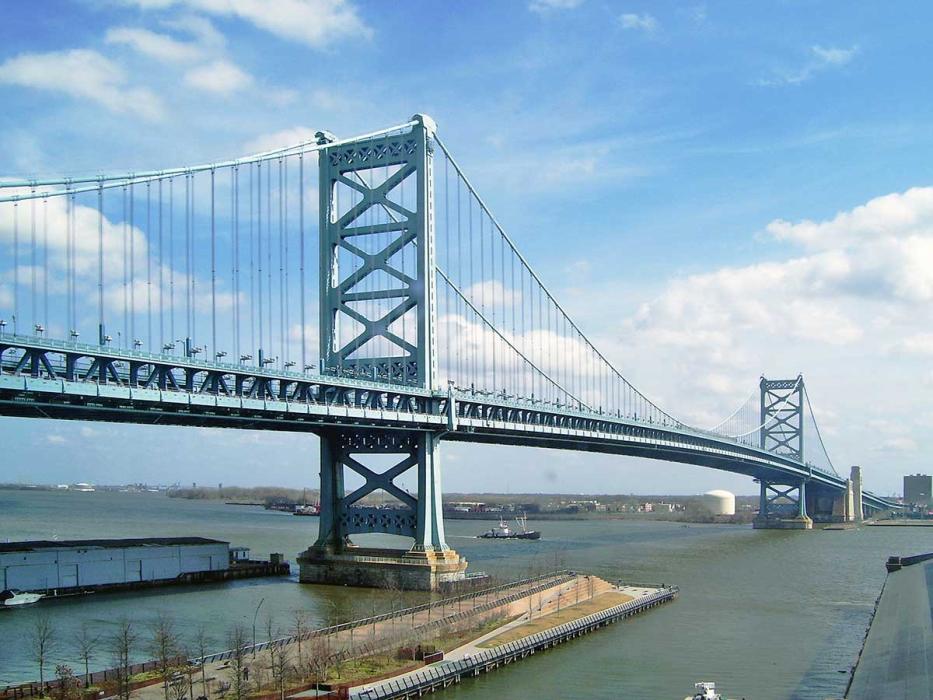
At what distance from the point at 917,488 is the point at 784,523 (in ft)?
302

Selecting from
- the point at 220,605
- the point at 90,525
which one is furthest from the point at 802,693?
the point at 90,525

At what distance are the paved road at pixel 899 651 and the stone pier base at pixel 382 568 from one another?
16.8 m

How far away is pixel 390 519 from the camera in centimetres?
4659

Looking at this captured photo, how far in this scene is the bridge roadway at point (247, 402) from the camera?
102 feet

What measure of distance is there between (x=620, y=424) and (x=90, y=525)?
51.0 m

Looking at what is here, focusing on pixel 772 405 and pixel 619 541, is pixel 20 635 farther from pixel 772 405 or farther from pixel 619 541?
pixel 772 405

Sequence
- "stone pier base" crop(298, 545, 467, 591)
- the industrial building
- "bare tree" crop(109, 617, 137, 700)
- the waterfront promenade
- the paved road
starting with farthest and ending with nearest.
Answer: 1. "stone pier base" crop(298, 545, 467, 591)
2. the industrial building
3. the waterfront promenade
4. the paved road
5. "bare tree" crop(109, 617, 137, 700)

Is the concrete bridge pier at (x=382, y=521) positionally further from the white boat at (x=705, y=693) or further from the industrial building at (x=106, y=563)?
the white boat at (x=705, y=693)

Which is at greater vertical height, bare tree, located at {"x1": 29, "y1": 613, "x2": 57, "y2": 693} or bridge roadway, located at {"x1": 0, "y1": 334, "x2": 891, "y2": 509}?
bridge roadway, located at {"x1": 0, "y1": 334, "x2": 891, "y2": 509}

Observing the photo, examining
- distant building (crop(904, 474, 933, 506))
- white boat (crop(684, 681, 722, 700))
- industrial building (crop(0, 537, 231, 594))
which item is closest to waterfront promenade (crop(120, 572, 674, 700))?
white boat (crop(684, 681, 722, 700))

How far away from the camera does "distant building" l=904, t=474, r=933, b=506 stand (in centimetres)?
18900

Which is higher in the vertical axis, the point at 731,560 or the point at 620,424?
the point at 620,424

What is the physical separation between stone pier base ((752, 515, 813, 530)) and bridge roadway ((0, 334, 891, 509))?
54.8 m

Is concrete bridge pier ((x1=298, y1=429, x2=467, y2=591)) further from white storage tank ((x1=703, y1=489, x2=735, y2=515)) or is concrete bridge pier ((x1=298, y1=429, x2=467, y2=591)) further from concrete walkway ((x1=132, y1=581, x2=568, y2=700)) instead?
white storage tank ((x1=703, y1=489, x2=735, y2=515))
